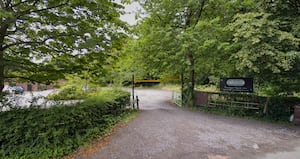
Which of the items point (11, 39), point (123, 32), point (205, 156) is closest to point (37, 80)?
point (11, 39)

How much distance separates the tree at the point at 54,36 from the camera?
174 inches

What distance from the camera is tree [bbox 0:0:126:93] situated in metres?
4.42

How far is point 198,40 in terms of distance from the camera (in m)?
8.48

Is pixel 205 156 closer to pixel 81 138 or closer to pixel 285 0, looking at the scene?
pixel 81 138

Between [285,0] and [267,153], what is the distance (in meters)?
5.95

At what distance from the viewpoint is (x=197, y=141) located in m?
5.20

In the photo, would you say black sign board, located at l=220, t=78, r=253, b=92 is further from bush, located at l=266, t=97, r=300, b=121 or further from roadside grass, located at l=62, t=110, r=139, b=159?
roadside grass, located at l=62, t=110, r=139, b=159

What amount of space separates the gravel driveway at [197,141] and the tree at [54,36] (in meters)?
2.62

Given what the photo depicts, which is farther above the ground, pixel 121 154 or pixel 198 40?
pixel 198 40

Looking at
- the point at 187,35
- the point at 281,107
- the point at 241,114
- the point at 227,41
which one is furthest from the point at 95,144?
the point at 281,107

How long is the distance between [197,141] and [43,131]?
4.06 meters

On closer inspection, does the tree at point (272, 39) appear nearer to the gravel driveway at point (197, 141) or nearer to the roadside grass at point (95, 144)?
the gravel driveway at point (197, 141)

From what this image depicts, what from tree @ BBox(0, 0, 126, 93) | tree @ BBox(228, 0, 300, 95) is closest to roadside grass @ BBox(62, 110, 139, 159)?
tree @ BBox(0, 0, 126, 93)

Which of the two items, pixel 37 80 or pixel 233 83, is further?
pixel 233 83
